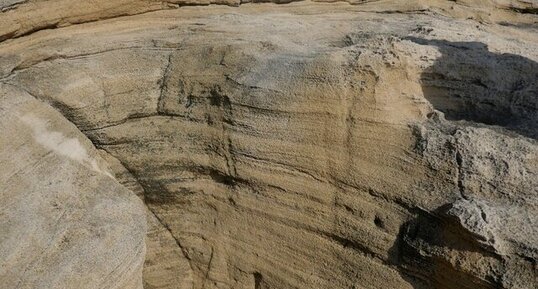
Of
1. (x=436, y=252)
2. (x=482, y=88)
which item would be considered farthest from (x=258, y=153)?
(x=482, y=88)

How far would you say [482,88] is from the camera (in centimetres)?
627

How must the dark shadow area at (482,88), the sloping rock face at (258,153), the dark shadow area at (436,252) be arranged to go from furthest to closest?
the dark shadow area at (482,88) < the sloping rock face at (258,153) < the dark shadow area at (436,252)

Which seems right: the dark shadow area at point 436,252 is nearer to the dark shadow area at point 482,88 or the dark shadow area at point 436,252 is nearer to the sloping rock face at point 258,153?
the sloping rock face at point 258,153

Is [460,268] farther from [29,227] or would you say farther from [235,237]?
[29,227]

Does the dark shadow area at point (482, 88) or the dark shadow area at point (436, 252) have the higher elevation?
the dark shadow area at point (482, 88)

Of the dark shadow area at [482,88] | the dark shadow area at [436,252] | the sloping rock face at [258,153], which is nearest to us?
the dark shadow area at [436,252]

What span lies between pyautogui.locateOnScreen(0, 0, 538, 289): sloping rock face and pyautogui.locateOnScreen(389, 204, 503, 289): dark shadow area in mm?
14

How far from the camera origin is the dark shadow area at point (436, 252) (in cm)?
508

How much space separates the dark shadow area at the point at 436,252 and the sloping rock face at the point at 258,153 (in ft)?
0.05

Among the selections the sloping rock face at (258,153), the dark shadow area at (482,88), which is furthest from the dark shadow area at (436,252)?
the dark shadow area at (482,88)

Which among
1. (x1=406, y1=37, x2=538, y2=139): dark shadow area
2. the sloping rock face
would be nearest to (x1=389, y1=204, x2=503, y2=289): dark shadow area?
the sloping rock face

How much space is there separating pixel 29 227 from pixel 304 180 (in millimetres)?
2455

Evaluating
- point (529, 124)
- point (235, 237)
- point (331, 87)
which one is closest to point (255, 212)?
point (235, 237)

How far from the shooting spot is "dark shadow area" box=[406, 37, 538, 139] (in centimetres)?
611
